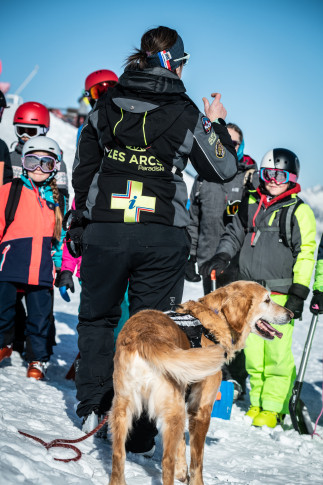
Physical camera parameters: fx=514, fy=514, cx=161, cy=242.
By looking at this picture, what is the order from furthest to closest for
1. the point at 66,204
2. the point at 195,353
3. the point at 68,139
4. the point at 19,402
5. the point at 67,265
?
the point at 68,139, the point at 66,204, the point at 67,265, the point at 19,402, the point at 195,353

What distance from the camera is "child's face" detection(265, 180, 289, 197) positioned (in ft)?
17.7

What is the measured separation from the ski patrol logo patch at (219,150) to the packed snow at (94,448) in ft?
6.81

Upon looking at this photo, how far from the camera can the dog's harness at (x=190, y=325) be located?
3260mm

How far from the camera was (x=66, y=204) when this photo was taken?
20.1ft

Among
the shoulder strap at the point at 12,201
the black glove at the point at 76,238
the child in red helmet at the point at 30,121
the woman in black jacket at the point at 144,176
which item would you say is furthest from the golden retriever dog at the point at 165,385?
the child in red helmet at the point at 30,121

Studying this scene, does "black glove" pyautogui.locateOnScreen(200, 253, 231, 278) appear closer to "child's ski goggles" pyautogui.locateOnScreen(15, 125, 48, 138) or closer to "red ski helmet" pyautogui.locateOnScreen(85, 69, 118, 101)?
"red ski helmet" pyautogui.locateOnScreen(85, 69, 118, 101)

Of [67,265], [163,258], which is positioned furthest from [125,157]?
[67,265]

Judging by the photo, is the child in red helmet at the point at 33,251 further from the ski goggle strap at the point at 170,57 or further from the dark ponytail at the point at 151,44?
the ski goggle strap at the point at 170,57

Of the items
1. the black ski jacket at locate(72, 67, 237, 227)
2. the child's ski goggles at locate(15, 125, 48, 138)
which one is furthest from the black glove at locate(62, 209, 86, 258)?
the child's ski goggles at locate(15, 125, 48, 138)

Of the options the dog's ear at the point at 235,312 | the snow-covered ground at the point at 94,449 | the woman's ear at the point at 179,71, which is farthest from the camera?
the dog's ear at the point at 235,312

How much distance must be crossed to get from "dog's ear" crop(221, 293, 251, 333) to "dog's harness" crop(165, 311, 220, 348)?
0.39m

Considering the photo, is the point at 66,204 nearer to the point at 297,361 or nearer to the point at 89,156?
the point at 89,156

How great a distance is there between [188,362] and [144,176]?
130cm

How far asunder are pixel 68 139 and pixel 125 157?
2418cm
